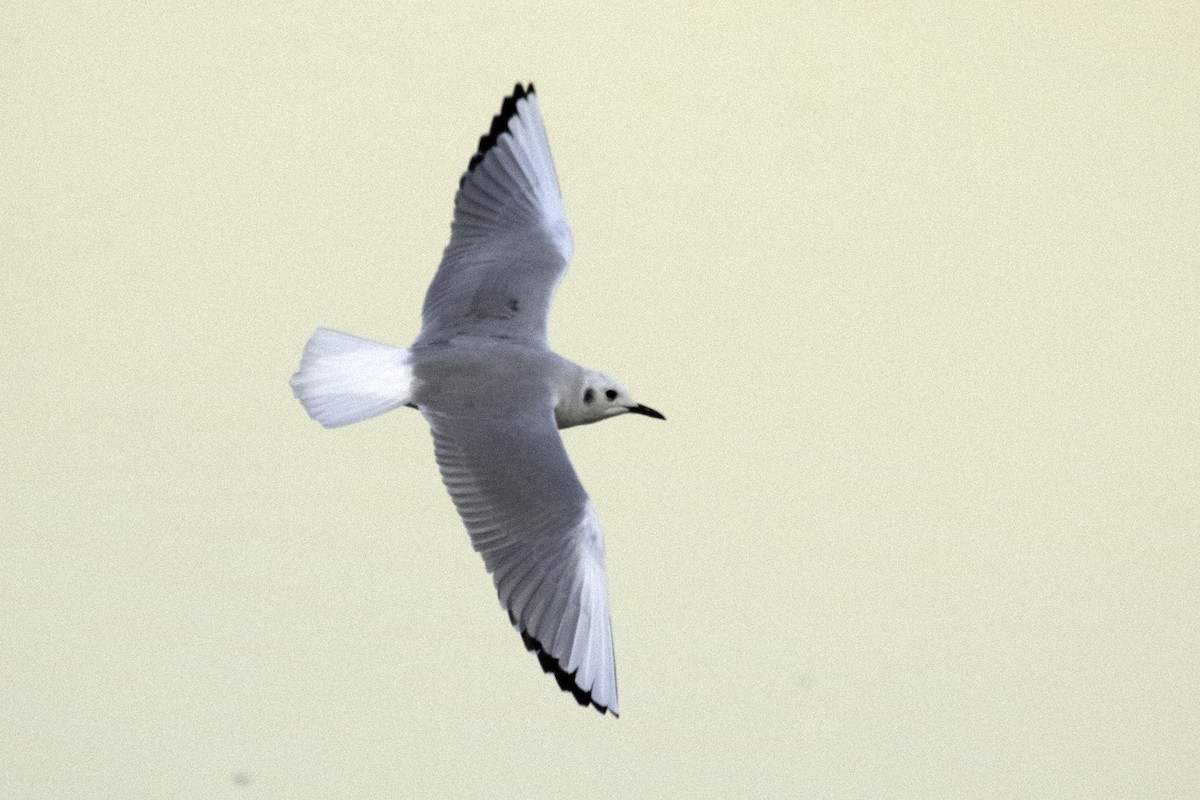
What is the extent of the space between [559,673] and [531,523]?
9.6 inches

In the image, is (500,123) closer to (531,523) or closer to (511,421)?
(511,421)

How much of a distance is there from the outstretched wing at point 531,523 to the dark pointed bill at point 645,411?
0.31 meters

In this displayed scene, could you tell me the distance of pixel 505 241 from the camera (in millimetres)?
3152

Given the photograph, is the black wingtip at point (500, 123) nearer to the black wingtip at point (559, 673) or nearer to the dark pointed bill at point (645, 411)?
the dark pointed bill at point (645, 411)

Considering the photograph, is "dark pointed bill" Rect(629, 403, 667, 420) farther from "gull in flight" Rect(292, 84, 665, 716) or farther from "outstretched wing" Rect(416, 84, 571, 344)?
"outstretched wing" Rect(416, 84, 571, 344)

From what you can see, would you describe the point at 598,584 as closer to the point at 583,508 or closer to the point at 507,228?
the point at 583,508

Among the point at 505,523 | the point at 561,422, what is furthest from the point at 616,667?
the point at 561,422

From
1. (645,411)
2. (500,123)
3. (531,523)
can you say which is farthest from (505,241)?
(531,523)

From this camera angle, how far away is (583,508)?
2.73 metres

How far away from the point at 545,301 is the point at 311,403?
497mm

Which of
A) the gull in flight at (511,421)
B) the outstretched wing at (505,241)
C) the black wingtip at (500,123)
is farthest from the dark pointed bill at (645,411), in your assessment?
the black wingtip at (500,123)

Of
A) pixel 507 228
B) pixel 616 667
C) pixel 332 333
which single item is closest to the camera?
pixel 616 667

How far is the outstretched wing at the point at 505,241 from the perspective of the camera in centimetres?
296

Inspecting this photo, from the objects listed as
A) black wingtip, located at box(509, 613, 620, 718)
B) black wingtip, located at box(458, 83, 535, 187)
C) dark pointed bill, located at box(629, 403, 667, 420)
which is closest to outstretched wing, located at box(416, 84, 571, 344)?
black wingtip, located at box(458, 83, 535, 187)
